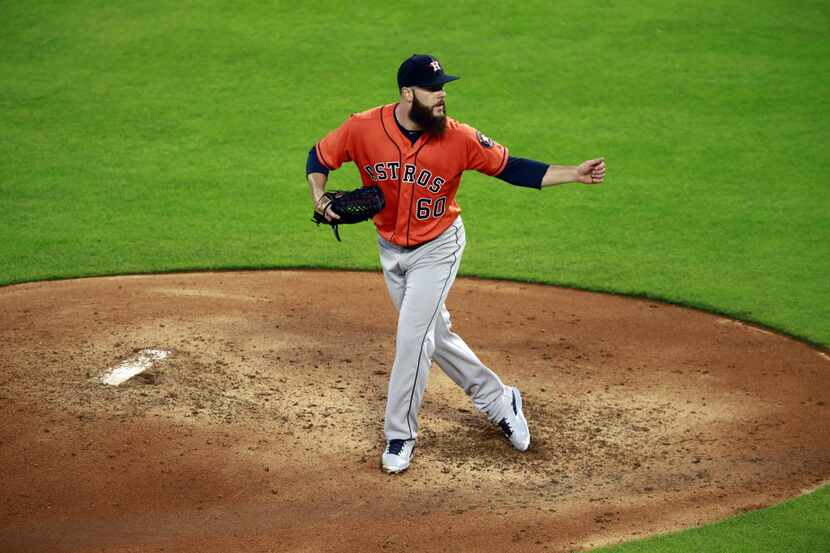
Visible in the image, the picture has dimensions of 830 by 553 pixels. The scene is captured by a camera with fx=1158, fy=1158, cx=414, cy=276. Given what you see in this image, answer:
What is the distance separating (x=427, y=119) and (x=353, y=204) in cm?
56

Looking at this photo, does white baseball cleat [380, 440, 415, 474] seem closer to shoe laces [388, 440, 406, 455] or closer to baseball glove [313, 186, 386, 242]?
shoe laces [388, 440, 406, 455]

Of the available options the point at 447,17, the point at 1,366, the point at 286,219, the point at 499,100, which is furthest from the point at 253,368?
the point at 447,17

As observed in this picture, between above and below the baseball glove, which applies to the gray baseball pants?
below

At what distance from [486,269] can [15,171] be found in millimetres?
4992

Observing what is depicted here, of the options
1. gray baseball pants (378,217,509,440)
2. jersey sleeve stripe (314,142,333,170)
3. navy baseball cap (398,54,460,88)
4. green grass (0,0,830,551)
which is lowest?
green grass (0,0,830,551)

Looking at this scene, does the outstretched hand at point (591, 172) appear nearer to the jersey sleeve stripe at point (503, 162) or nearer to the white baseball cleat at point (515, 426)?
the jersey sleeve stripe at point (503, 162)

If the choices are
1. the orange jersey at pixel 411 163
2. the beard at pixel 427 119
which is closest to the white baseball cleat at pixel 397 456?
the orange jersey at pixel 411 163

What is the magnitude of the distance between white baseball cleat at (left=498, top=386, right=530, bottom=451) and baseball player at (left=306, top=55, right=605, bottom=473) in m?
0.51

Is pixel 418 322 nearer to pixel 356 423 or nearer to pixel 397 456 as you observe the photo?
pixel 397 456

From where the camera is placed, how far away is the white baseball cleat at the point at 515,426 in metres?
5.95

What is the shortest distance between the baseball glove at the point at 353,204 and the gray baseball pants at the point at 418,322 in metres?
0.32

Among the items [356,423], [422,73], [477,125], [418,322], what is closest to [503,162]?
[422,73]

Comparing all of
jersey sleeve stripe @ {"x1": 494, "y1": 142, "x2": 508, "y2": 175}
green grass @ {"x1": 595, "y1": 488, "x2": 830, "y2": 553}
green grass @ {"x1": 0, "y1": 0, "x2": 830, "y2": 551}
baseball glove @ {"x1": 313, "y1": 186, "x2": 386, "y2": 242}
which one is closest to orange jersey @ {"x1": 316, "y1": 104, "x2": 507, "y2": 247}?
jersey sleeve stripe @ {"x1": 494, "y1": 142, "x2": 508, "y2": 175}

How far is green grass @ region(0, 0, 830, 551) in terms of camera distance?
30.2 ft
